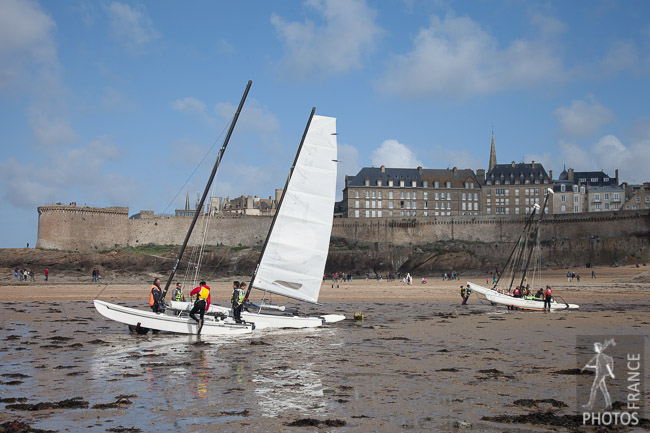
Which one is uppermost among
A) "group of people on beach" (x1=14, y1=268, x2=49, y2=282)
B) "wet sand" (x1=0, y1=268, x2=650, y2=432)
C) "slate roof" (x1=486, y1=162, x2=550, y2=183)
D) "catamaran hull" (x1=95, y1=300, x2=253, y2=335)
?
"slate roof" (x1=486, y1=162, x2=550, y2=183)

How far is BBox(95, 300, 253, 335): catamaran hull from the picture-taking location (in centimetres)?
1530

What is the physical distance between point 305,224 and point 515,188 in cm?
7107

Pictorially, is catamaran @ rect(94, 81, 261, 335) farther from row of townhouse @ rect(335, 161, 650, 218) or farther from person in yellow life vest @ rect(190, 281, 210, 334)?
row of townhouse @ rect(335, 161, 650, 218)

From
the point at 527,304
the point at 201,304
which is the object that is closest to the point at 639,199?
the point at 527,304

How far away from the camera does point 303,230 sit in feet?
57.8

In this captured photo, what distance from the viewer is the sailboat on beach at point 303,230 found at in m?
17.5

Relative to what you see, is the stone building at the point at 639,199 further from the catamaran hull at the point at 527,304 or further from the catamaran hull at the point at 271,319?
the catamaran hull at the point at 271,319

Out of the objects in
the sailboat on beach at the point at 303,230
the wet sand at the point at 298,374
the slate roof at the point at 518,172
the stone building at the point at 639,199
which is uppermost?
the slate roof at the point at 518,172

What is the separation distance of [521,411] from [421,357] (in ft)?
14.8

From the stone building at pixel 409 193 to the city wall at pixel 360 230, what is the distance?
521 cm

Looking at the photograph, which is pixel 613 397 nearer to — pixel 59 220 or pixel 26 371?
pixel 26 371

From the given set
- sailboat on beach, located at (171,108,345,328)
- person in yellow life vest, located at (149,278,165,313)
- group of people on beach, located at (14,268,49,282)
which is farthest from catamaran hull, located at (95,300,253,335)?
group of people on beach, located at (14,268,49,282)

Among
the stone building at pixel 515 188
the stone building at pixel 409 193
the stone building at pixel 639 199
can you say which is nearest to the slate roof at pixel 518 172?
the stone building at pixel 515 188

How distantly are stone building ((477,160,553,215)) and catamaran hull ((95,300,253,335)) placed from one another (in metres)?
72.3
